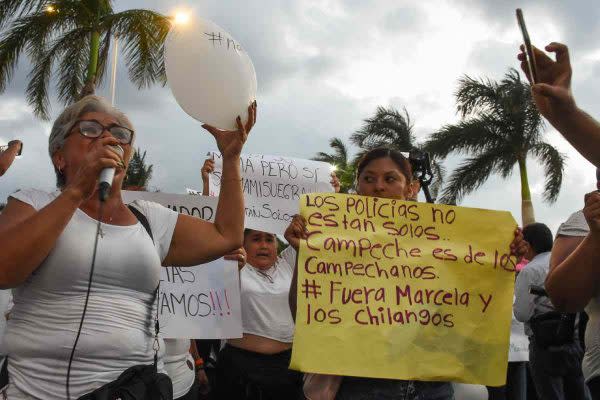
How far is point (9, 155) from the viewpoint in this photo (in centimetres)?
494

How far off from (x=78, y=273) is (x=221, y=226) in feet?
2.24

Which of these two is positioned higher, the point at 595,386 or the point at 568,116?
the point at 568,116

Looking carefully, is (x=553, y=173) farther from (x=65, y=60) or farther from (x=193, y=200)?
(x=193, y=200)

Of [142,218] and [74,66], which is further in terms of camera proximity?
[74,66]

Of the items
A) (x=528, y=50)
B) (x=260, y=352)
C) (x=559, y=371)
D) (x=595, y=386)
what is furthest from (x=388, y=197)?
(x=559, y=371)

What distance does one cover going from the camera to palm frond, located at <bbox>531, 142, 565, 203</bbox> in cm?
2381

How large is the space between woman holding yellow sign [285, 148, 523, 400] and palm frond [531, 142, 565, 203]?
874 inches

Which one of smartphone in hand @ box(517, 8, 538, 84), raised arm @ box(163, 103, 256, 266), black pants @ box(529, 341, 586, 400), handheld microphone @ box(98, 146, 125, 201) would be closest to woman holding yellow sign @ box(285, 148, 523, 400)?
raised arm @ box(163, 103, 256, 266)

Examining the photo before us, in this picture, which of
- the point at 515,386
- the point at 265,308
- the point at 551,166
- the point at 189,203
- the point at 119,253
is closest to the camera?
the point at 119,253

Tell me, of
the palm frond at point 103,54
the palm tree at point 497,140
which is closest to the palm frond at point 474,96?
the palm tree at point 497,140

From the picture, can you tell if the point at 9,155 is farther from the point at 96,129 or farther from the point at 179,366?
the point at 96,129

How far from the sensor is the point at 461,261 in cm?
287

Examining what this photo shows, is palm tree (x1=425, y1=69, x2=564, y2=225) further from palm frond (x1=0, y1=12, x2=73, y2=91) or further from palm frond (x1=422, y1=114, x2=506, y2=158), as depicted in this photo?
palm frond (x1=0, y1=12, x2=73, y2=91)

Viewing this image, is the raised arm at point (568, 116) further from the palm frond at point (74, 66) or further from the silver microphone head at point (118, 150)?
the palm frond at point (74, 66)
